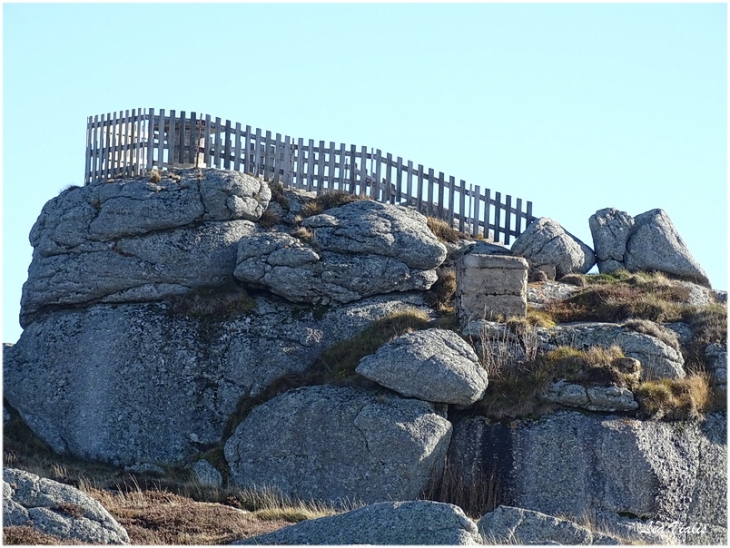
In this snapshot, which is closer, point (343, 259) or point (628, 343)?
point (628, 343)

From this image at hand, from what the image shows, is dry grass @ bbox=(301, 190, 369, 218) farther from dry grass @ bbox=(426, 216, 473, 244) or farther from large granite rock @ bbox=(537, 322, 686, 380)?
large granite rock @ bbox=(537, 322, 686, 380)

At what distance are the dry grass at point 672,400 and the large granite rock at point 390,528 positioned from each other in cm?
756

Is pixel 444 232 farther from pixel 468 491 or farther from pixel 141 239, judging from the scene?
pixel 468 491

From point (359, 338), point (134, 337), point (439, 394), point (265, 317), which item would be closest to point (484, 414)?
point (439, 394)

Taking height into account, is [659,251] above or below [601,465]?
above

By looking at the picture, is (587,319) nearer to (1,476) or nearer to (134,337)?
(134,337)

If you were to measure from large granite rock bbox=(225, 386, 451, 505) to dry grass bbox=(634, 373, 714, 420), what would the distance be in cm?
368

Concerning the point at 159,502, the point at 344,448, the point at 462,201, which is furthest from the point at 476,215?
the point at 159,502

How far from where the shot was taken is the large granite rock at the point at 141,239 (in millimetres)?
29125

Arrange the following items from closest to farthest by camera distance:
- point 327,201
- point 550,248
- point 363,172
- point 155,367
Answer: point 155,367 → point 327,201 → point 550,248 → point 363,172

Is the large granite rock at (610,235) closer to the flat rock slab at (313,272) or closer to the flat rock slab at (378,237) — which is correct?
the flat rock slab at (378,237)

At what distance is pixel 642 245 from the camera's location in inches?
1288

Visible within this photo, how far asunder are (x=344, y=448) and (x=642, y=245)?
449 inches

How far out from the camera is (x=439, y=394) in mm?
25078
